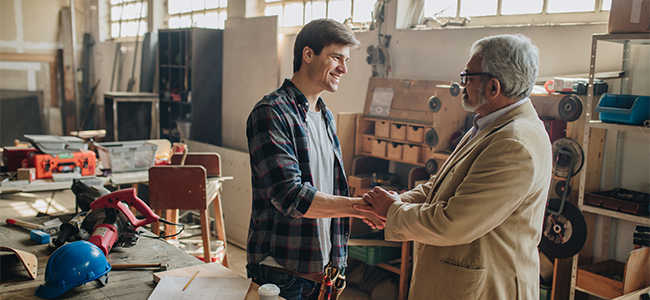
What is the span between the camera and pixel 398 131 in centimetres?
342

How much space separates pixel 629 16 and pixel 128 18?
25.8 feet

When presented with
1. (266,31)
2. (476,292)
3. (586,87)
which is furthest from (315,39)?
(266,31)

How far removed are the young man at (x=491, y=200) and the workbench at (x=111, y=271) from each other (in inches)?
34.8

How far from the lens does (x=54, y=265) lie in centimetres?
146

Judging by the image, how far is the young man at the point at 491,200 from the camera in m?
1.28

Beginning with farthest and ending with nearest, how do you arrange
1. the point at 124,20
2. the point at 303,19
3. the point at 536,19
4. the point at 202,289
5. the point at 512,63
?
the point at 124,20 < the point at 303,19 < the point at 536,19 < the point at 202,289 < the point at 512,63

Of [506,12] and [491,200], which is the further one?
[506,12]

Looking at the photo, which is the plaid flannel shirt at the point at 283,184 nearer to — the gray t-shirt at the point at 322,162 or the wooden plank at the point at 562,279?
the gray t-shirt at the point at 322,162

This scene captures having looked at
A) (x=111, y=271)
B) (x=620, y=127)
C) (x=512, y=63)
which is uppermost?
(x=512, y=63)

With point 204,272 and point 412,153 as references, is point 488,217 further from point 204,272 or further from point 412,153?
point 412,153

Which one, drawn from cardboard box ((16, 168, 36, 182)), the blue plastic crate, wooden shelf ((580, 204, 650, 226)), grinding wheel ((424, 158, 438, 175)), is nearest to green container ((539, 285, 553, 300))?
wooden shelf ((580, 204, 650, 226))

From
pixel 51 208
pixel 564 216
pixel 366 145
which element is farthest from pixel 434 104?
pixel 51 208

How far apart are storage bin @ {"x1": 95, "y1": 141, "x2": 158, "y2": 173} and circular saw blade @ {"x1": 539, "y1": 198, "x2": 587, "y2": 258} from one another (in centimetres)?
302

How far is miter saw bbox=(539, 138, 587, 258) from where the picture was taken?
263cm
